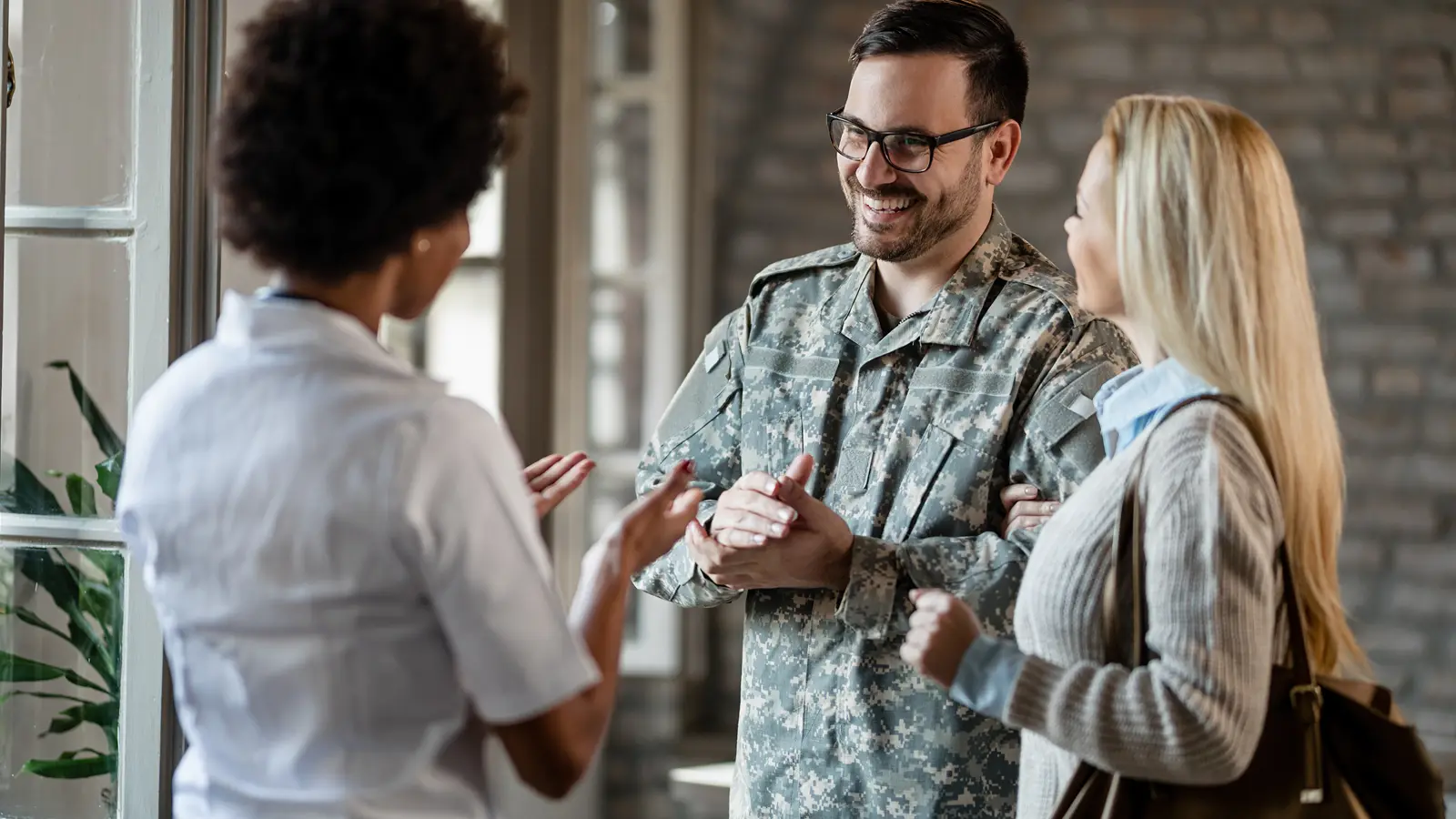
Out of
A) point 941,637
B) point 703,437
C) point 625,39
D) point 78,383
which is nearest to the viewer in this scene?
point 941,637

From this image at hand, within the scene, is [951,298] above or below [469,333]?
above

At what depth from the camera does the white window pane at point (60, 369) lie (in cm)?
205

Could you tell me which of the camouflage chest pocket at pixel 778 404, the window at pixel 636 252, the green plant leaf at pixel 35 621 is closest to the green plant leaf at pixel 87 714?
the green plant leaf at pixel 35 621

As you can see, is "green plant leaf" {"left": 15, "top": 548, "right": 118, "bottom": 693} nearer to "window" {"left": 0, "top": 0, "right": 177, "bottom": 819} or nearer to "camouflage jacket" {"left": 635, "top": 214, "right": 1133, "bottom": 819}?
"window" {"left": 0, "top": 0, "right": 177, "bottom": 819}

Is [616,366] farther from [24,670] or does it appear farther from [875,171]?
[875,171]

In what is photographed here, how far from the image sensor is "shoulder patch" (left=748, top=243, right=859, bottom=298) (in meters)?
2.00

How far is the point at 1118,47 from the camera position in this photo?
3873 millimetres

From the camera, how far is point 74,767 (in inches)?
80.6

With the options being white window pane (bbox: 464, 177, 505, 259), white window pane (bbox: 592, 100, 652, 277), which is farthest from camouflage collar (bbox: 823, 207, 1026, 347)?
white window pane (bbox: 592, 100, 652, 277)

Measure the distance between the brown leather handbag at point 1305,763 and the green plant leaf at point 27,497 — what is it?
1610 millimetres

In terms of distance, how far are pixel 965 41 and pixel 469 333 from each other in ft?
6.69

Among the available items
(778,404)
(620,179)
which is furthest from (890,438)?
(620,179)

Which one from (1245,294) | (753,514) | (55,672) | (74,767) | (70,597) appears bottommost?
(74,767)

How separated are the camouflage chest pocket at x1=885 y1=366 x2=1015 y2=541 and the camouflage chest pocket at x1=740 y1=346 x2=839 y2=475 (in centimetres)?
16
